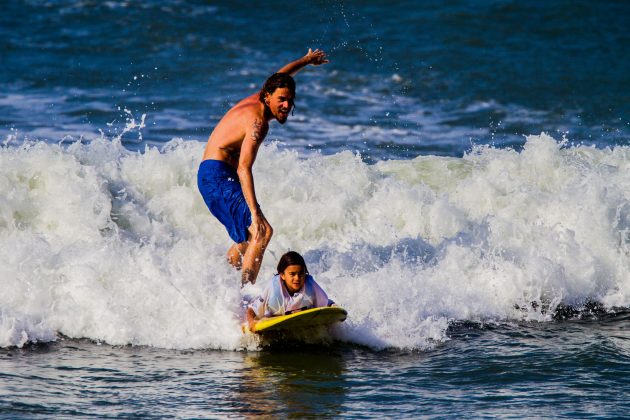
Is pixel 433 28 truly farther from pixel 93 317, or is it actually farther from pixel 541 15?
pixel 93 317

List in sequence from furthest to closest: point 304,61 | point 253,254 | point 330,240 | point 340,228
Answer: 1. point 340,228
2. point 330,240
3. point 304,61
4. point 253,254

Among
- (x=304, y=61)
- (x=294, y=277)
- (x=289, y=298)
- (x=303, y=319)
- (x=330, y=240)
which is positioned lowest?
(x=303, y=319)

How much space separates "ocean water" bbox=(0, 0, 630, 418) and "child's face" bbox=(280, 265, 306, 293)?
0.53 meters

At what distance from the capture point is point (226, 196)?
23.5ft

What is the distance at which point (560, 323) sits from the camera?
796cm

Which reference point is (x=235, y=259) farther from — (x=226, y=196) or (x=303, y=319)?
(x=303, y=319)

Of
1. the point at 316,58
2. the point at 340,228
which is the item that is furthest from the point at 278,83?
the point at 340,228

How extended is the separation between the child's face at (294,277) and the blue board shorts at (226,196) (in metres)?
0.58

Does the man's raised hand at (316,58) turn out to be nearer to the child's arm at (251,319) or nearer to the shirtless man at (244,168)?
the shirtless man at (244,168)

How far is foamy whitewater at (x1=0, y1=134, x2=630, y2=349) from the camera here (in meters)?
7.42

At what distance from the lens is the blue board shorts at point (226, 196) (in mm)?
7145

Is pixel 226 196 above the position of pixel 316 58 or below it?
below

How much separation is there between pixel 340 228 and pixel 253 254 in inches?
106

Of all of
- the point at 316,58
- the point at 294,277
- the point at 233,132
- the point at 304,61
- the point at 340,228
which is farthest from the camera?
the point at 340,228
